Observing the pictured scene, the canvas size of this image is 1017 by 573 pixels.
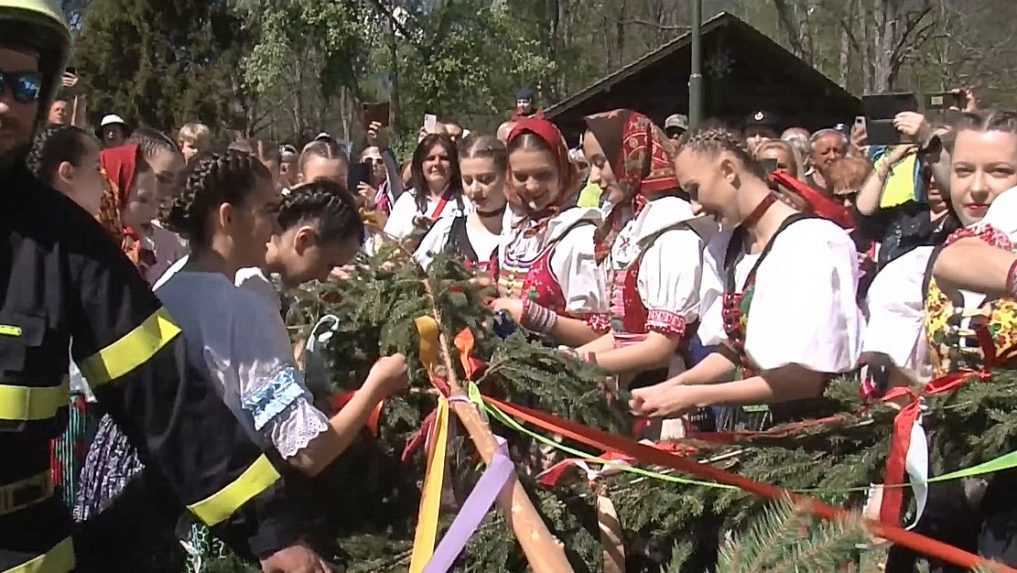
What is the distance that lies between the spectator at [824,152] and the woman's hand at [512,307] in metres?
4.44

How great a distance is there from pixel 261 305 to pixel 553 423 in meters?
0.85

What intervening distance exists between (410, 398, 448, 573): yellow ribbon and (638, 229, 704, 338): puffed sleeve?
133 centimetres

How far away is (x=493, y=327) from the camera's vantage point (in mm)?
3508

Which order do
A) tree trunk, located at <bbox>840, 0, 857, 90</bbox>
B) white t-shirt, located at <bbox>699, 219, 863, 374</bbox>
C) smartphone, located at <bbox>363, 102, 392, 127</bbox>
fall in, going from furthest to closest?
1. tree trunk, located at <bbox>840, 0, 857, 90</bbox>
2. smartphone, located at <bbox>363, 102, 392, 127</bbox>
3. white t-shirt, located at <bbox>699, 219, 863, 374</bbox>

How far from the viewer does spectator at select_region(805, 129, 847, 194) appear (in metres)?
8.21

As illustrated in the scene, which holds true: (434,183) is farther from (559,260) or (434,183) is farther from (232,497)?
(232,497)

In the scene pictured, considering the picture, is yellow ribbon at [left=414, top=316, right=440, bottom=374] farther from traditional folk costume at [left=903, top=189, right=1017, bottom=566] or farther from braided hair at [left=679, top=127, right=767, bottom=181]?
traditional folk costume at [left=903, top=189, right=1017, bottom=566]

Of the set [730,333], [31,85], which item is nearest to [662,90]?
[730,333]

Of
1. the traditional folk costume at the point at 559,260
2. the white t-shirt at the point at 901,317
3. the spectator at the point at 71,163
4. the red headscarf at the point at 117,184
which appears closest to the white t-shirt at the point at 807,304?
the white t-shirt at the point at 901,317

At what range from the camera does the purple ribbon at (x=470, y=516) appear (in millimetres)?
2729

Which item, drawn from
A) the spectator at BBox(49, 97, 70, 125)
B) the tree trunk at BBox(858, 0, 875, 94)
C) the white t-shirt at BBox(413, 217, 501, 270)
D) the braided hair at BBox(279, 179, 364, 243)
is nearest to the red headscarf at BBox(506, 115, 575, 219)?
the white t-shirt at BBox(413, 217, 501, 270)

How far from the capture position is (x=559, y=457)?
329 centimetres

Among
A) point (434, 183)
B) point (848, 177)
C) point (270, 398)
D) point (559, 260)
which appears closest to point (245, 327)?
point (270, 398)

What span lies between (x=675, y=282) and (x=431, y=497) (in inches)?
63.4
